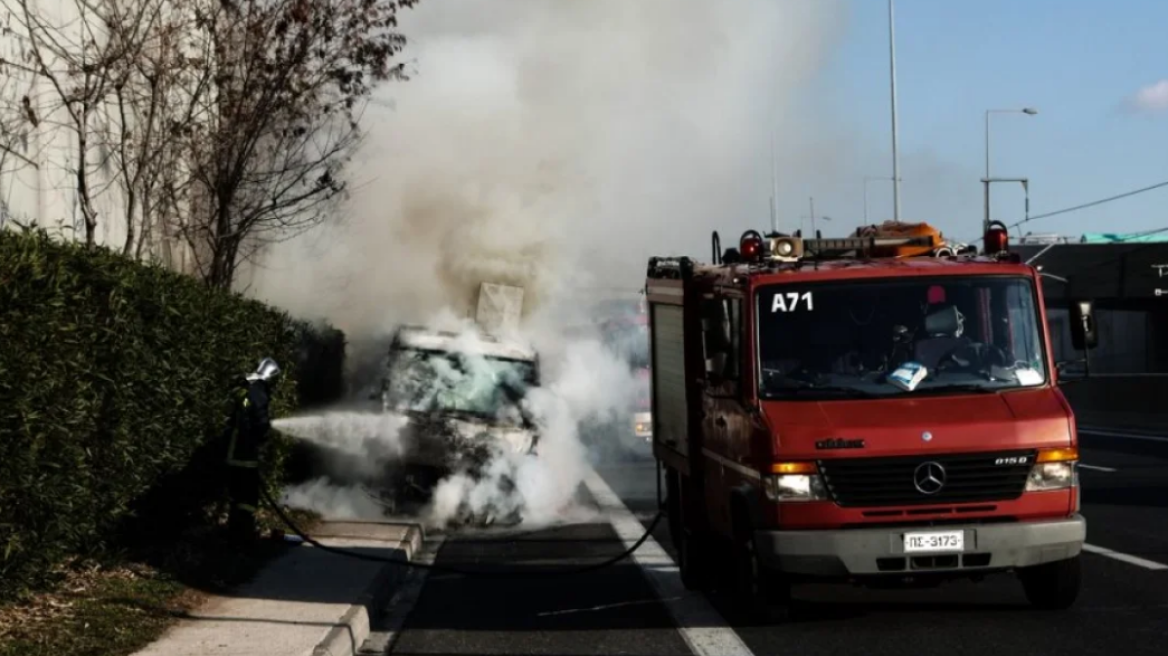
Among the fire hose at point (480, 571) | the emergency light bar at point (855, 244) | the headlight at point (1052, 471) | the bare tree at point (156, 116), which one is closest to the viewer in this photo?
the headlight at point (1052, 471)

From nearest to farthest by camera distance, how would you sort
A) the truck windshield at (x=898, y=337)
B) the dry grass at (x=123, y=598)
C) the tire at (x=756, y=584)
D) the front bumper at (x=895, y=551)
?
the dry grass at (x=123, y=598) → the front bumper at (x=895, y=551) → the tire at (x=756, y=584) → the truck windshield at (x=898, y=337)

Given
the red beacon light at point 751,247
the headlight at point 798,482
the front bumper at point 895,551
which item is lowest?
the front bumper at point 895,551

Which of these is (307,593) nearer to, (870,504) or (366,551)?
(366,551)

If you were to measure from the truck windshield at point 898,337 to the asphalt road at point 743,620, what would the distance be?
1.53 m

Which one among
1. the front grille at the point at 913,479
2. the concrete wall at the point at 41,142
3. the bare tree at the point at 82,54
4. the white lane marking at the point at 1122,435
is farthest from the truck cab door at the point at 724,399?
the white lane marking at the point at 1122,435

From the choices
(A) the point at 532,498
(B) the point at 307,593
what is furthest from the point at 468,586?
(A) the point at 532,498

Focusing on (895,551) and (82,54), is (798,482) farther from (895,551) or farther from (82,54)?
(82,54)

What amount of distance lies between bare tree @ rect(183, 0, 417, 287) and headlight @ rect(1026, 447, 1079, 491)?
11.8 meters

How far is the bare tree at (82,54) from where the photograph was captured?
16.9 metres

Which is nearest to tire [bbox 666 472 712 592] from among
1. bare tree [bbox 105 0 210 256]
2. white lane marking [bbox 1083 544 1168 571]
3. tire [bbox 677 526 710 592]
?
tire [bbox 677 526 710 592]

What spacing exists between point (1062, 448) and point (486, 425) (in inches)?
380

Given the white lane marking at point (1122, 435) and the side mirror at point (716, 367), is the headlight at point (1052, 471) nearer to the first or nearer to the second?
the side mirror at point (716, 367)

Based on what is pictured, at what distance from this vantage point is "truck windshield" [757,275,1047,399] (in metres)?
10.7

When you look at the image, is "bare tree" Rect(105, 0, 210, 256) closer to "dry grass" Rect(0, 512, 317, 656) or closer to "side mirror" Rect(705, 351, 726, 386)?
"dry grass" Rect(0, 512, 317, 656)
